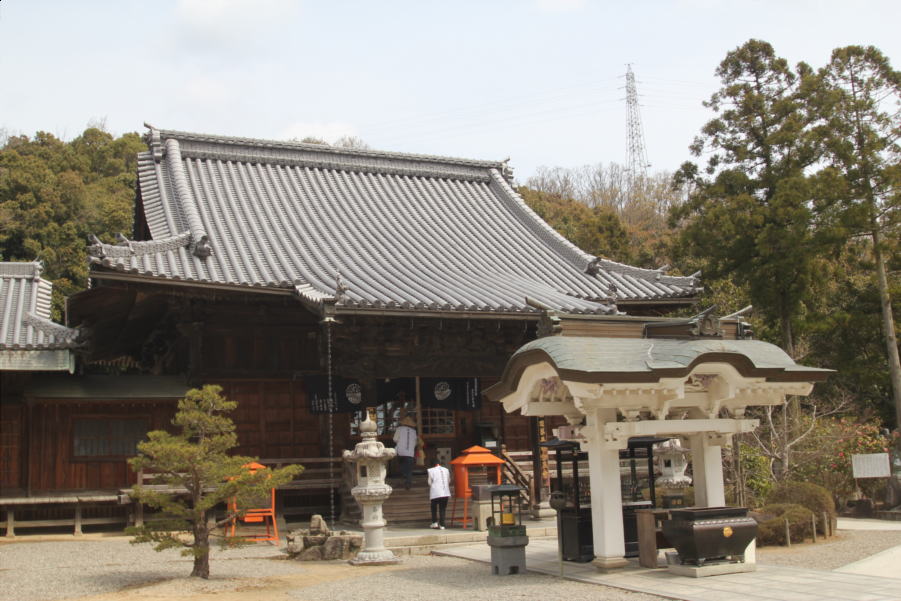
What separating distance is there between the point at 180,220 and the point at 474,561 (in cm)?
1121

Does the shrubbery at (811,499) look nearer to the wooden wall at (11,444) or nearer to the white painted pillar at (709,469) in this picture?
the white painted pillar at (709,469)

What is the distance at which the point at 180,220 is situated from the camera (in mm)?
19578

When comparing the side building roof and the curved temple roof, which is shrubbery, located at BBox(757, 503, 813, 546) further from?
the side building roof

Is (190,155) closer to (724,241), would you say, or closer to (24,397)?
(24,397)

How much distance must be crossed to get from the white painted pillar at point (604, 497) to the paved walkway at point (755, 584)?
21 centimetres

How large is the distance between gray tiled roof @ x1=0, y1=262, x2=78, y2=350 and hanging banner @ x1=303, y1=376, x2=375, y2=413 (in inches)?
176

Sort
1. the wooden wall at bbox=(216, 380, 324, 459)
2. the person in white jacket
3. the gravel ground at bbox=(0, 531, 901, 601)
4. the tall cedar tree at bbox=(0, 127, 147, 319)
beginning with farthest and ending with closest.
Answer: the tall cedar tree at bbox=(0, 127, 147, 319) < the wooden wall at bbox=(216, 380, 324, 459) < the person in white jacket < the gravel ground at bbox=(0, 531, 901, 601)

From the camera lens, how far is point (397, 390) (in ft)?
60.5

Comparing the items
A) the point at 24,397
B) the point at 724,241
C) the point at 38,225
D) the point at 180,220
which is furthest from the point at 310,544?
the point at 38,225

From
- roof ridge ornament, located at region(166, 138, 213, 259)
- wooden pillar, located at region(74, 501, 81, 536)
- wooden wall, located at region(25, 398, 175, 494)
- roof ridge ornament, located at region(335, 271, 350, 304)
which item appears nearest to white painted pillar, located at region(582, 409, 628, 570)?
roof ridge ornament, located at region(335, 271, 350, 304)

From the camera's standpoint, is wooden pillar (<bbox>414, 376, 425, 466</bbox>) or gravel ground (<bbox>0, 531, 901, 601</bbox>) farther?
wooden pillar (<bbox>414, 376, 425, 466</bbox>)

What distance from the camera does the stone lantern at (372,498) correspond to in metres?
12.3

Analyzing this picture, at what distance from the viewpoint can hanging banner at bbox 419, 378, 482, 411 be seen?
18344 mm

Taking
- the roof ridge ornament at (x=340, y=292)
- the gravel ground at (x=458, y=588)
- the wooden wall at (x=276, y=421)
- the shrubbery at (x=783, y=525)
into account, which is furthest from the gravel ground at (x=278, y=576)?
the roof ridge ornament at (x=340, y=292)
